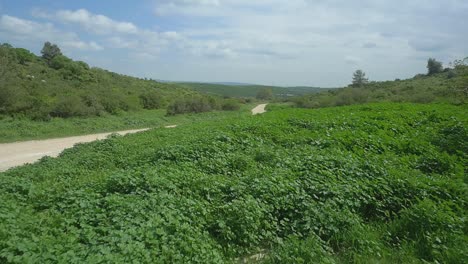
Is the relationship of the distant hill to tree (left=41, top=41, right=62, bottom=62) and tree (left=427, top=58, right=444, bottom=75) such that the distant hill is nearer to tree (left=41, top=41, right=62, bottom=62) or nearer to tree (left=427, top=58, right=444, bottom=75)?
tree (left=41, top=41, right=62, bottom=62)

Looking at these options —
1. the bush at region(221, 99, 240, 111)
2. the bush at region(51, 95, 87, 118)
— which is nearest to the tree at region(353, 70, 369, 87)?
the bush at region(221, 99, 240, 111)

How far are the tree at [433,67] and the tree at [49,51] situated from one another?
226 feet

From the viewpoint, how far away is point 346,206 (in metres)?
5.87

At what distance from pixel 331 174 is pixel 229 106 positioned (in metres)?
40.9

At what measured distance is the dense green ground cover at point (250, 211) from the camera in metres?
4.28

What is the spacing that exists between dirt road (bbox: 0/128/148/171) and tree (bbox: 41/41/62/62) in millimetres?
44053

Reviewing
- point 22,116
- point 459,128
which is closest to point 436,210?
point 459,128

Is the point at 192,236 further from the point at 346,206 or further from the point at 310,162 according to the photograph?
the point at 310,162

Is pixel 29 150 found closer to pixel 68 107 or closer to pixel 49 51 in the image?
pixel 68 107

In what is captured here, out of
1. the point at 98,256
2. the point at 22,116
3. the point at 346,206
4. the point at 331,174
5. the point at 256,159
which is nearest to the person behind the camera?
the point at 98,256

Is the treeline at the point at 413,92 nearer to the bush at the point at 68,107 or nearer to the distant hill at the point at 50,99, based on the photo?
the distant hill at the point at 50,99

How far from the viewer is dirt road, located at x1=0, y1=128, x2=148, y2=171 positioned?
13859 mm

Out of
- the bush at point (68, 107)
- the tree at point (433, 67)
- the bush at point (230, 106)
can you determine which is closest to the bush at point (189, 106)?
the bush at point (230, 106)

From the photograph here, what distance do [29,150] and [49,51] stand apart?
49.0 m
